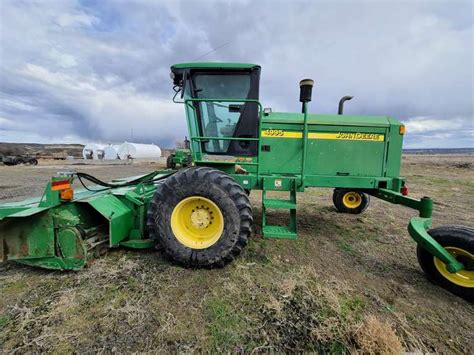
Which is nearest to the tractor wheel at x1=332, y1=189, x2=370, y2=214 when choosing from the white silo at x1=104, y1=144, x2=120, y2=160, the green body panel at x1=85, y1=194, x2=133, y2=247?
the green body panel at x1=85, y1=194, x2=133, y2=247

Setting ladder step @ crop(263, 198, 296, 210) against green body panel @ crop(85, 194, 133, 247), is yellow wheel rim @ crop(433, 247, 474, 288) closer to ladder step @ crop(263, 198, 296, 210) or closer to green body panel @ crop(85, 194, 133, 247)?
ladder step @ crop(263, 198, 296, 210)

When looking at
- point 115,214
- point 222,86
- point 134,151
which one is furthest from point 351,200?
point 134,151

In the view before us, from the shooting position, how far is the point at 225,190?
3125mm

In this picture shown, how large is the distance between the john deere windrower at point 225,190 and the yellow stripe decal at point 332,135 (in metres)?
0.02

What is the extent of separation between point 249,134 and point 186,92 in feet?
3.98

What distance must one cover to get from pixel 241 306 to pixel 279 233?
113 centimetres

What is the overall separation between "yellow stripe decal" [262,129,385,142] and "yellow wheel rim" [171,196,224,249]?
5.16ft

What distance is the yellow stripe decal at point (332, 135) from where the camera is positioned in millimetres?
4016

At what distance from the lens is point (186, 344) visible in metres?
1.98

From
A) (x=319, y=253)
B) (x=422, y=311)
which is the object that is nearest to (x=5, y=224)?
(x=319, y=253)

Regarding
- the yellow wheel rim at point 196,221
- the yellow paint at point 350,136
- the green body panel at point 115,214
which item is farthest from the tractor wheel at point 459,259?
the green body panel at point 115,214

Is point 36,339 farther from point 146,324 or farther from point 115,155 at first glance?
point 115,155

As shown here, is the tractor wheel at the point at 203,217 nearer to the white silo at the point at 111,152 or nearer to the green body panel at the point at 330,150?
the green body panel at the point at 330,150

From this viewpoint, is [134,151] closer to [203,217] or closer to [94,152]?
[94,152]
